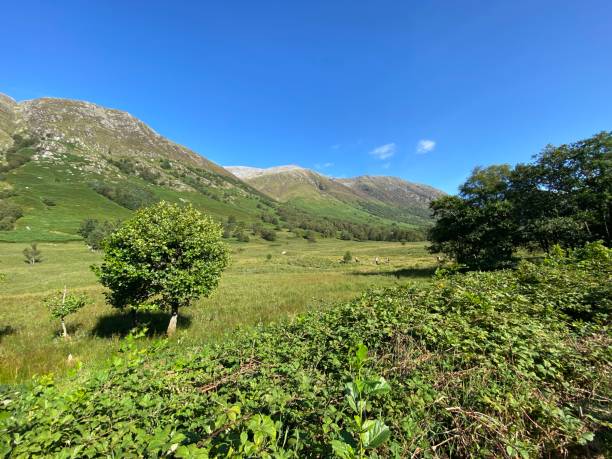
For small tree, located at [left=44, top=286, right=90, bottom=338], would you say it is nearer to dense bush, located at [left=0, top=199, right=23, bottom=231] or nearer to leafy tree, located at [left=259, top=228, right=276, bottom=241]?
dense bush, located at [left=0, top=199, right=23, bottom=231]

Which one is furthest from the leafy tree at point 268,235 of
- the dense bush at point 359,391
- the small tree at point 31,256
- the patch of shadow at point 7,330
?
the dense bush at point 359,391

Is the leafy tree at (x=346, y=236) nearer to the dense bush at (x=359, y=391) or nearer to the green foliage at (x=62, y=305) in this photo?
the green foliage at (x=62, y=305)

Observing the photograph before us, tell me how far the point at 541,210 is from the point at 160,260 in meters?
34.3

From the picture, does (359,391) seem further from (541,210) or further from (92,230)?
(92,230)

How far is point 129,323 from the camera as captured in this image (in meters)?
14.5

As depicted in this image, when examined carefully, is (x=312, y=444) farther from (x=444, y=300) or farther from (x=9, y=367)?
(x=9, y=367)

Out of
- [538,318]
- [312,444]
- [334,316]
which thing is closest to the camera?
[312,444]

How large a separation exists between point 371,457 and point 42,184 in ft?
702

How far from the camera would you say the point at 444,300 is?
624cm

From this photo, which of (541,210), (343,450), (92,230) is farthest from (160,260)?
(92,230)

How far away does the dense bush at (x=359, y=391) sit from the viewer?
8.44ft

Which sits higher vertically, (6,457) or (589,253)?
(589,253)

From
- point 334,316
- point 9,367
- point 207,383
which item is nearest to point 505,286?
point 334,316

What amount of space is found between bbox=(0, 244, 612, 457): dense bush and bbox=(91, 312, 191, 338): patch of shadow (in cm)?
997
